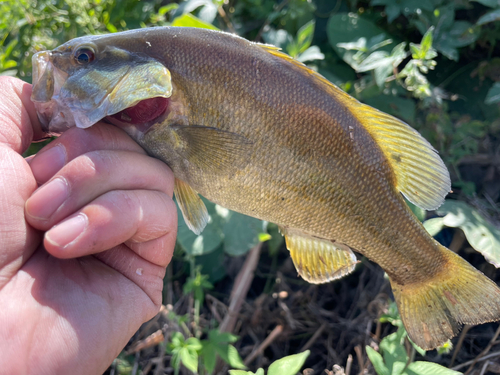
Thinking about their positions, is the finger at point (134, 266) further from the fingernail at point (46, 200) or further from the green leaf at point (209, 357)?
the green leaf at point (209, 357)

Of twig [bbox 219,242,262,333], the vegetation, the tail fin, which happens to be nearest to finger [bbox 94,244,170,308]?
the vegetation

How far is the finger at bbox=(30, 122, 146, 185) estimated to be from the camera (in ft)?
2.99

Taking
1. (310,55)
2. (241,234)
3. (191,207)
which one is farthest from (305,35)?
(191,207)

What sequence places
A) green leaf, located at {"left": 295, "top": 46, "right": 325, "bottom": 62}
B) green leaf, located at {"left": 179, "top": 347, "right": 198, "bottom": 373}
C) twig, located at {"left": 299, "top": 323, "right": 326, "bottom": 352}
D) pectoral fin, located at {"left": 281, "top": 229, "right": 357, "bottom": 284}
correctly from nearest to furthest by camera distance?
pectoral fin, located at {"left": 281, "top": 229, "right": 357, "bottom": 284}
green leaf, located at {"left": 179, "top": 347, "right": 198, "bottom": 373}
green leaf, located at {"left": 295, "top": 46, "right": 325, "bottom": 62}
twig, located at {"left": 299, "top": 323, "right": 326, "bottom": 352}

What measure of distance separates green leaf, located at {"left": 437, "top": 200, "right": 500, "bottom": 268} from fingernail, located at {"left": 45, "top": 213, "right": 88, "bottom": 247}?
143 centimetres

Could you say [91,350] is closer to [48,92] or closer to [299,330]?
[48,92]

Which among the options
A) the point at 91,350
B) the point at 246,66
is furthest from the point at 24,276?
the point at 246,66

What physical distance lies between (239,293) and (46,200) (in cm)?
132

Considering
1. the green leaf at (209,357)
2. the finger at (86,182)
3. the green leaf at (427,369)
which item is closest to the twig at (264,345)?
the green leaf at (209,357)

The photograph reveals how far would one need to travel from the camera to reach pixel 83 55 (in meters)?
0.98

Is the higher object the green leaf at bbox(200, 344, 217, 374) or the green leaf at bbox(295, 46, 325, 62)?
the green leaf at bbox(295, 46, 325, 62)

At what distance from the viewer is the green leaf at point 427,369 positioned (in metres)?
1.15

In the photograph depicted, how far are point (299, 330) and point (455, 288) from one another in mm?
1034

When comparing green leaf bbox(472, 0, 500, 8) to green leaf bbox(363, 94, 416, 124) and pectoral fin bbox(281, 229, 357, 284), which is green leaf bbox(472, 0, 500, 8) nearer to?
green leaf bbox(363, 94, 416, 124)
